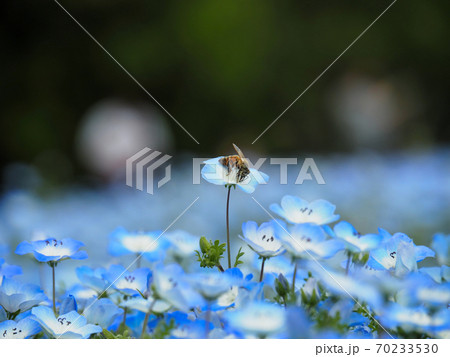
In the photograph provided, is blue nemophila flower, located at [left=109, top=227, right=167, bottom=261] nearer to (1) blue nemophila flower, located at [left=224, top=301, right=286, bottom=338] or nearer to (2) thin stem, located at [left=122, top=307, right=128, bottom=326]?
(2) thin stem, located at [left=122, top=307, right=128, bottom=326]

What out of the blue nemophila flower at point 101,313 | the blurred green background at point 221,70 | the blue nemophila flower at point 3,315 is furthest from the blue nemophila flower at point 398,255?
the blurred green background at point 221,70

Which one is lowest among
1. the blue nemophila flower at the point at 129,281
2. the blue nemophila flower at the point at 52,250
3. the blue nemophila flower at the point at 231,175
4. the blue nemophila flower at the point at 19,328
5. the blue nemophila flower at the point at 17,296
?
the blue nemophila flower at the point at 19,328

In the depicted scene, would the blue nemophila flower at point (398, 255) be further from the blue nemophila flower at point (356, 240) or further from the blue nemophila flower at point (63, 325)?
the blue nemophila flower at point (63, 325)

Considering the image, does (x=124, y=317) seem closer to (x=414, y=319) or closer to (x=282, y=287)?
(x=282, y=287)

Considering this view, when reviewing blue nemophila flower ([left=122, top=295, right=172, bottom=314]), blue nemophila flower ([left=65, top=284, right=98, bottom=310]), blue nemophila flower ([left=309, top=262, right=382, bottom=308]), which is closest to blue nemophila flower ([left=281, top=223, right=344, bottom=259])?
blue nemophila flower ([left=309, top=262, right=382, bottom=308])

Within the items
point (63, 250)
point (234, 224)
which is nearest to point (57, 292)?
point (63, 250)

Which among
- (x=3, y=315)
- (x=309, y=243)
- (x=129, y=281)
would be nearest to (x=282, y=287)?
(x=309, y=243)

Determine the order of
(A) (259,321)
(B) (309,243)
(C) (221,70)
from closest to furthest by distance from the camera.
Answer: (A) (259,321) < (B) (309,243) < (C) (221,70)
